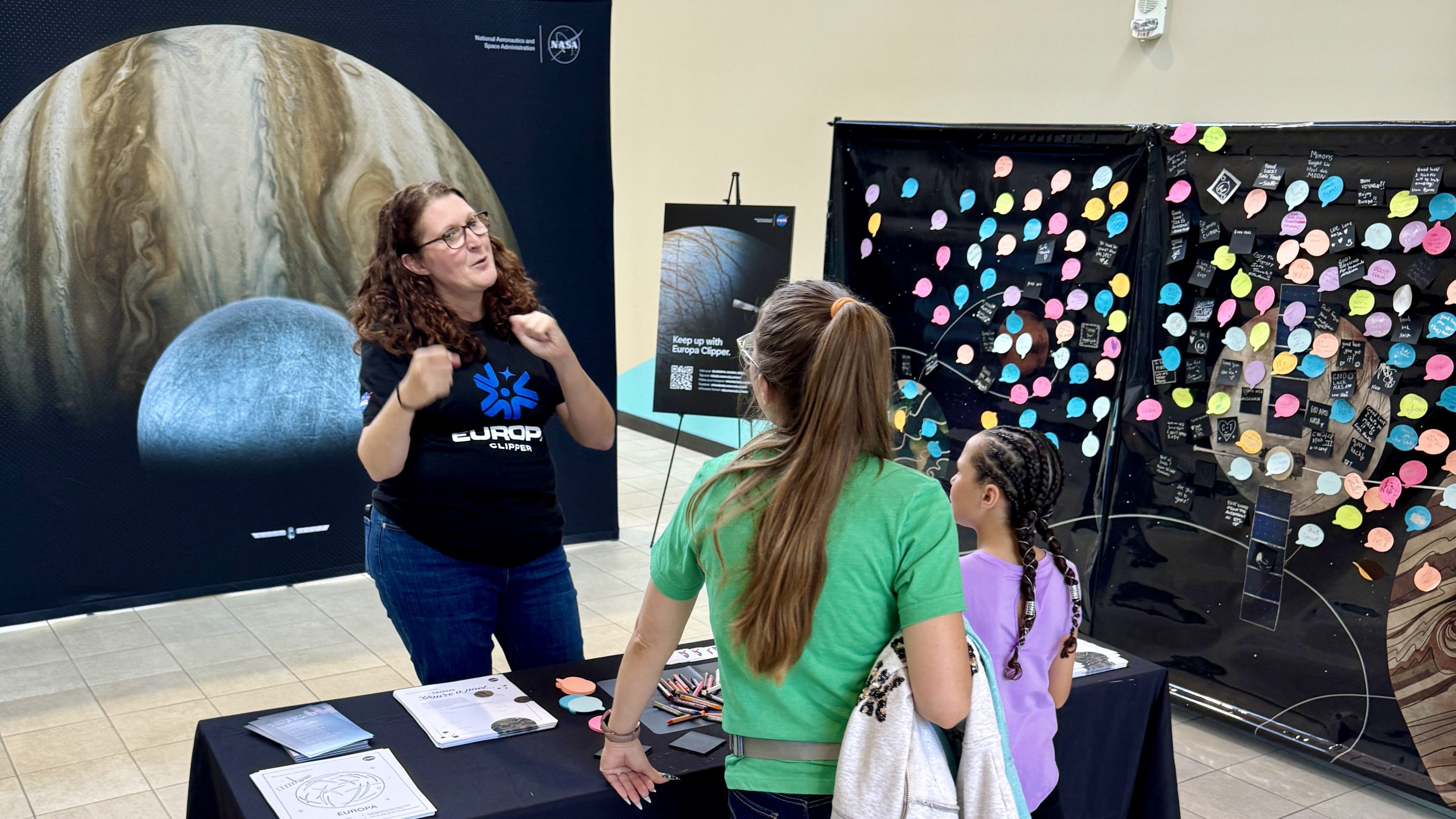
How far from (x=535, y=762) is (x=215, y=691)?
7.58ft

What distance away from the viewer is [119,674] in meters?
3.61

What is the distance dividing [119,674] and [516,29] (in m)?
2.86

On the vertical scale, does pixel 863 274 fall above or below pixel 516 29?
below

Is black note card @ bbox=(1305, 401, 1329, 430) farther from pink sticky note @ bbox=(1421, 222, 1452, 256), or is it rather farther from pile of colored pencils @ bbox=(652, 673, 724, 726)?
pile of colored pencils @ bbox=(652, 673, 724, 726)

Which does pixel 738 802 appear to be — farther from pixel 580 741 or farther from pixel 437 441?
pixel 437 441

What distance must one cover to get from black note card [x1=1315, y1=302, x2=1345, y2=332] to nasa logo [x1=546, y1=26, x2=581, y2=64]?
3.10 meters

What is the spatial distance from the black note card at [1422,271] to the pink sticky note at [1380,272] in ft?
0.13

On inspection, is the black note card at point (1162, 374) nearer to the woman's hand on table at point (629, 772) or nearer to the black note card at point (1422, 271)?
Result: the black note card at point (1422, 271)

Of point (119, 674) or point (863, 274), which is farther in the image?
point (863, 274)

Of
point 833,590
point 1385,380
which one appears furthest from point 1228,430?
point 833,590

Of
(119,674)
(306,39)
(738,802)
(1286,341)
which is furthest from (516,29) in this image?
(738,802)

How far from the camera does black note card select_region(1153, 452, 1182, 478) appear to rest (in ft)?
11.1

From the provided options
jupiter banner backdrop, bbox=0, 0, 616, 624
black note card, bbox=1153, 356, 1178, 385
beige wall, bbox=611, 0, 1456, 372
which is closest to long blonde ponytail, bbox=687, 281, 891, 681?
black note card, bbox=1153, 356, 1178, 385

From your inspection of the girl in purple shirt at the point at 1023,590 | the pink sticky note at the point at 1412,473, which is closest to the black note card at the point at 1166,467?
Result: the pink sticky note at the point at 1412,473
